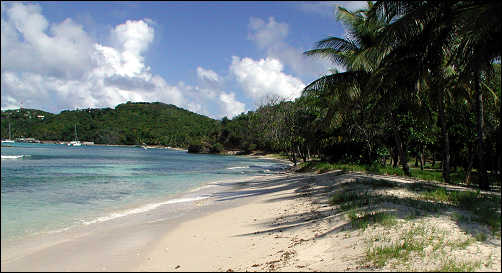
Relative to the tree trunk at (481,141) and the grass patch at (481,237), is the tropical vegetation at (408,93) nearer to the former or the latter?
the tree trunk at (481,141)

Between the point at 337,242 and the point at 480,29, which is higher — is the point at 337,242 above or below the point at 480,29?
below

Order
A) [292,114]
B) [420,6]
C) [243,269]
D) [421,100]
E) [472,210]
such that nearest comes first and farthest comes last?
[243,269]
[472,210]
[420,6]
[421,100]
[292,114]

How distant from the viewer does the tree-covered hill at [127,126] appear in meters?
114

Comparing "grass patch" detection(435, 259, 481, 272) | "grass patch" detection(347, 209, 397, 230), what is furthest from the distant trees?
"grass patch" detection(435, 259, 481, 272)

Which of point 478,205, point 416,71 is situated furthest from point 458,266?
point 416,71

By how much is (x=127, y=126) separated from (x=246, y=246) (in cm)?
14742

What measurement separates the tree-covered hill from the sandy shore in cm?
10844

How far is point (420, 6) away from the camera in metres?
9.11

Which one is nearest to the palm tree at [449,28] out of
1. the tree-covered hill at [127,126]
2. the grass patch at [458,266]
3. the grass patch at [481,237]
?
the grass patch at [481,237]

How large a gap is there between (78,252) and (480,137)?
14581 mm

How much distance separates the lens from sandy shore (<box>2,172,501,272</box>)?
5.03 meters

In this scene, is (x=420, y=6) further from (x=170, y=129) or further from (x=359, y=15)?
(x=170, y=129)

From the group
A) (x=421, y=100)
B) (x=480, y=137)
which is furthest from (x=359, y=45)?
(x=480, y=137)

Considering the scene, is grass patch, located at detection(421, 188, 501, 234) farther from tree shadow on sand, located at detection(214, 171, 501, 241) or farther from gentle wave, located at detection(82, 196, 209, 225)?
gentle wave, located at detection(82, 196, 209, 225)
